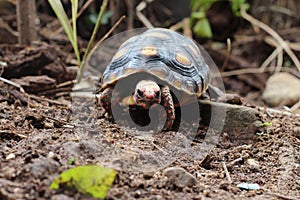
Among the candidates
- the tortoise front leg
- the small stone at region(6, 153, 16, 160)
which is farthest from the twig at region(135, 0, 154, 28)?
the small stone at region(6, 153, 16, 160)

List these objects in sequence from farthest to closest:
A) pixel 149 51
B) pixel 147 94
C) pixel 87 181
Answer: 1. pixel 149 51
2. pixel 147 94
3. pixel 87 181

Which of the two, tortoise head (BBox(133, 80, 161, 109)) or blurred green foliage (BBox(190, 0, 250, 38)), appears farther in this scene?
blurred green foliage (BBox(190, 0, 250, 38))

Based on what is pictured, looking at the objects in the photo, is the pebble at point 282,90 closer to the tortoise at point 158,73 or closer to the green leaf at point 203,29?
the green leaf at point 203,29

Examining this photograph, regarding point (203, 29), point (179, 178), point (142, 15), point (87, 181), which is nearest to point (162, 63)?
point (179, 178)

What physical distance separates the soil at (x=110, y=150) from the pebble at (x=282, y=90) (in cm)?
121

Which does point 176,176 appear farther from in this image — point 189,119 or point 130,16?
point 130,16

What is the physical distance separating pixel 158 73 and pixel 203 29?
266cm

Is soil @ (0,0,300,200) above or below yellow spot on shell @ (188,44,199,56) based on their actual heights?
below

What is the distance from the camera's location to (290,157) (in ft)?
7.84

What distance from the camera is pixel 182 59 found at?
8.90 ft

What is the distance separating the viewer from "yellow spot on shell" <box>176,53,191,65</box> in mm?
2697

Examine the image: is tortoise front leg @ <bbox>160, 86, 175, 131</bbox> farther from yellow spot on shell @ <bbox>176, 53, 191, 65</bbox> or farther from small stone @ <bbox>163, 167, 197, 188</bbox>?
small stone @ <bbox>163, 167, 197, 188</bbox>

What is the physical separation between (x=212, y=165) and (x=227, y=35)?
12.5 feet

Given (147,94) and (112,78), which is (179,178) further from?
(112,78)
